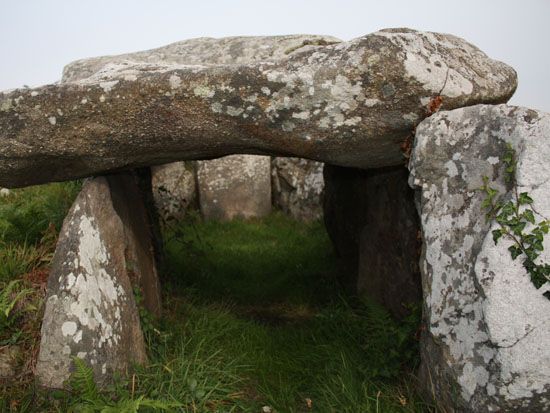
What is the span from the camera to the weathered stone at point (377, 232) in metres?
4.23

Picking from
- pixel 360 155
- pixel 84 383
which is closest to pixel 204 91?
pixel 360 155

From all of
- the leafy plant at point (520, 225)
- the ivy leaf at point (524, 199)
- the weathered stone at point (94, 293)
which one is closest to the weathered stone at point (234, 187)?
the weathered stone at point (94, 293)

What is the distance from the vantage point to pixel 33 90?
11.8ft

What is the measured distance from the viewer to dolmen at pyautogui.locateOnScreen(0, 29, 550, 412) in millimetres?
2738

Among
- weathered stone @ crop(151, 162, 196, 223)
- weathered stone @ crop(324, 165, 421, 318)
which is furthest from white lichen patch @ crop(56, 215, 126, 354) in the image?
weathered stone @ crop(151, 162, 196, 223)

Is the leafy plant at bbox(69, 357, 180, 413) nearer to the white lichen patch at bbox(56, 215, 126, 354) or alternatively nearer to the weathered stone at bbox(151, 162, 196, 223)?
the white lichen patch at bbox(56, 215, 126, 354)

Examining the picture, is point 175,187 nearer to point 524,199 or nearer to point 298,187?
point 298,187

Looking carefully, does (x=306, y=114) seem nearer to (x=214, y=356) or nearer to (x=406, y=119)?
(x=406, y=119)

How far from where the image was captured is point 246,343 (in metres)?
4.41

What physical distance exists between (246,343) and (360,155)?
1832 millimetres

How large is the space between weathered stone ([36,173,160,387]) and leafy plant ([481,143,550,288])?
245 cm

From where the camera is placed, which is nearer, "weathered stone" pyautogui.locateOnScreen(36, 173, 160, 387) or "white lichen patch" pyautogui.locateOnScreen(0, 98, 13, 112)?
"weathered stone" pyautogui.locateOnScreen(36, 173, 160, 387)

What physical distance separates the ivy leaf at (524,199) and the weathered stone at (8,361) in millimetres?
3282

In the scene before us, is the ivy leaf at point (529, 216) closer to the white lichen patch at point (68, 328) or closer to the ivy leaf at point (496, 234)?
the ivy leaf at point (496, 234)
